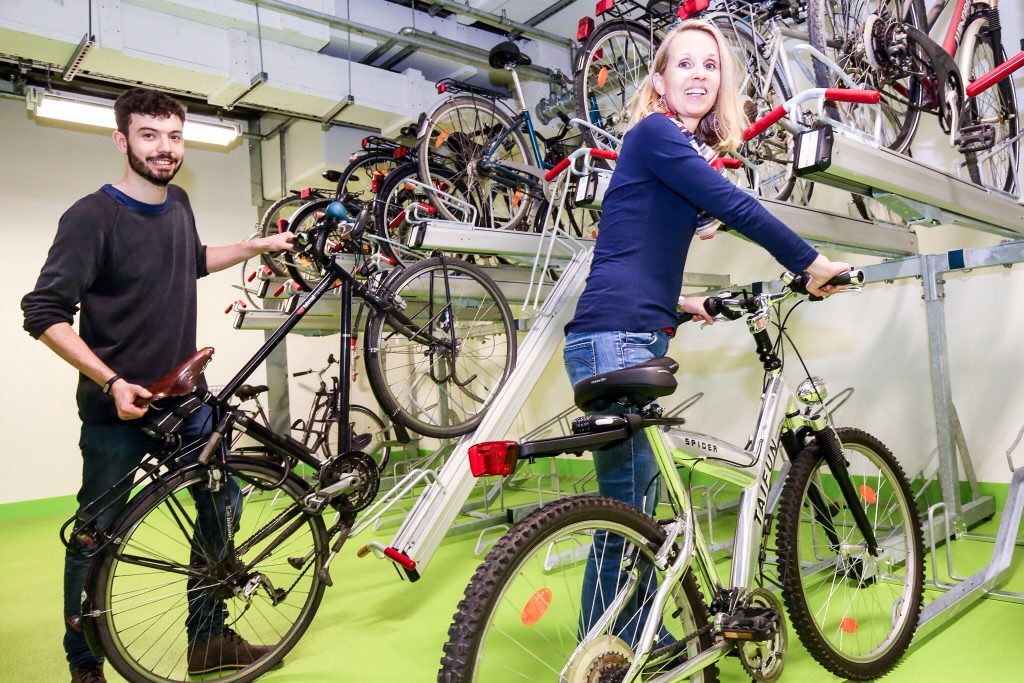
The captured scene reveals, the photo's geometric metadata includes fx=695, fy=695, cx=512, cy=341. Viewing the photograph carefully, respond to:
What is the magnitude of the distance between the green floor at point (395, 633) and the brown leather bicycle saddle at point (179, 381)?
3.21 feet

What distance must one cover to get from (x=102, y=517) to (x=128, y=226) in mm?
823

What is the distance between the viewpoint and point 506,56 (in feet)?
13.0

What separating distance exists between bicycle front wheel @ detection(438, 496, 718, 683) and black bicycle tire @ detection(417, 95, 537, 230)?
8.93 feet

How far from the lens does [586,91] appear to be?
11.4 feet

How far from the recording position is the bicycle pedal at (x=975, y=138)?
2.72m

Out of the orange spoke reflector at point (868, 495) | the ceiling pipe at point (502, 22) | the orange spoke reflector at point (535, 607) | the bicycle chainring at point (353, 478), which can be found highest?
the ceiling pipe at point (502, 22)

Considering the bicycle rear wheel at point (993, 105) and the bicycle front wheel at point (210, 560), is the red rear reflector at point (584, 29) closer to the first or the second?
the bicycle rear wheel at point (993, 105)

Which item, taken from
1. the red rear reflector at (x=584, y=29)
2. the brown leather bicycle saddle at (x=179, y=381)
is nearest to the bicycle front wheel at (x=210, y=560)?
the brown leather bicycle saddle at (x=179, y=381)

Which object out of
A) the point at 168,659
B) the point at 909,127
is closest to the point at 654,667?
the point at 168,659

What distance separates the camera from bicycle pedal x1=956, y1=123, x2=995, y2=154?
107 inches

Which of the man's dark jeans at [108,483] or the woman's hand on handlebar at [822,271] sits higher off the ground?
the woman's hand on handlebar at [822,271]

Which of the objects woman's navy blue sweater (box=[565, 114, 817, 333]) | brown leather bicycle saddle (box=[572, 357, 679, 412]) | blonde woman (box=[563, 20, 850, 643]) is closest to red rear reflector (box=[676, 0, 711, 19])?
blonde woman (box=[563, 20, 850, 643])

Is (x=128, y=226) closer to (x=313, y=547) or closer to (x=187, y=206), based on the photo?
(x=187, y=206)

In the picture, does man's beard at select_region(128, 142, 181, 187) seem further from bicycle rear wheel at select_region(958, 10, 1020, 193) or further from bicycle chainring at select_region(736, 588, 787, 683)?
bicycle rear wheel at select_region(958, 10, 1020, 193)
